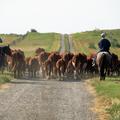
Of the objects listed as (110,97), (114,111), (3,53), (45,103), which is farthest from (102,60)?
(114,111)

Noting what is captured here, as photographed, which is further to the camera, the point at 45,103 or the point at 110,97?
the point at 110,97

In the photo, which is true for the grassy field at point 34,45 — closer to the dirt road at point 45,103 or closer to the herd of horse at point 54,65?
the herd of horse at point 54,65

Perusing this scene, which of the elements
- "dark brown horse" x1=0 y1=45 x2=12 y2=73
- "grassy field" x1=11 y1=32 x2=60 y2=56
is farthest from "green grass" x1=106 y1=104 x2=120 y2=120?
"grassy field" x1=11 y1=32 x2=60 y2=56

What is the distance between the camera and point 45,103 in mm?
19219

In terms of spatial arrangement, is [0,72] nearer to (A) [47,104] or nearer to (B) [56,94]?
(B) [56,94]

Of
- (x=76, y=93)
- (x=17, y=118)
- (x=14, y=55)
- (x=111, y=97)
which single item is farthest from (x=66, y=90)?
(x=14, y=55)

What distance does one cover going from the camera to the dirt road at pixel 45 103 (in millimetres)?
16359

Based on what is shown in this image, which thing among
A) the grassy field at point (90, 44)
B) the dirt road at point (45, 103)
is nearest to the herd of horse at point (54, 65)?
the dirt road at point (45, 103)

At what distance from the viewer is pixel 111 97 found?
65.5ft

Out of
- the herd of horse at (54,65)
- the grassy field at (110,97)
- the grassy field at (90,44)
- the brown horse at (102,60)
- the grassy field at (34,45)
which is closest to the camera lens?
the grassy field at (110,97)

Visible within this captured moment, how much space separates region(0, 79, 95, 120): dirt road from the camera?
16.4 meters

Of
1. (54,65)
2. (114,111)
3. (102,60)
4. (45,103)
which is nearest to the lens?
(114,111)

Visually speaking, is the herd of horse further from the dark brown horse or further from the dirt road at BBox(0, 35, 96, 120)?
the dirt road at BBox(0, 35, 96, 120)

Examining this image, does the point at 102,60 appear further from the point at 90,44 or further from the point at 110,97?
the point at 90,44
